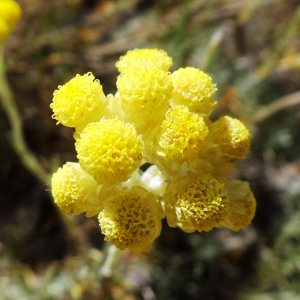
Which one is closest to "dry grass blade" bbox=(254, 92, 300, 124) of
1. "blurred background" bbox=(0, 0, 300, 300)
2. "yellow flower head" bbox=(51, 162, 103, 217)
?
"blurred background" bbox=(0, 0, 300, 300)

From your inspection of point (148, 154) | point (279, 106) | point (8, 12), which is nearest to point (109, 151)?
point (148, 154)

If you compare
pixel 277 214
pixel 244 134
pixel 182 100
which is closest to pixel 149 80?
pixel 182 100

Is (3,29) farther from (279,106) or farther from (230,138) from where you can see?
(279,106)

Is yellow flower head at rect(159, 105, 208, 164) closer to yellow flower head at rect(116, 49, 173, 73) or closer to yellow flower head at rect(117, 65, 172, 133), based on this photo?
yellow flower head at rect(117, 65, 172, 133)

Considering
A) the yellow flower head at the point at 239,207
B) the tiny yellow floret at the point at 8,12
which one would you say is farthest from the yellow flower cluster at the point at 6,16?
the yellow flower head at the point at 239,207

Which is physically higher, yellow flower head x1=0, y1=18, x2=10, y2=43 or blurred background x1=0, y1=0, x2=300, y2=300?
yellow flower head x1=0, y1=18, x2=10, y2=43

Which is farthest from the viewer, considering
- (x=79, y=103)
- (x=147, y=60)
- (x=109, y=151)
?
(x=147, y=60)

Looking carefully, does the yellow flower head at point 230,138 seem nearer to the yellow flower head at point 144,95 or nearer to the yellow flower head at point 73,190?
the yellow flower head at point 144,95

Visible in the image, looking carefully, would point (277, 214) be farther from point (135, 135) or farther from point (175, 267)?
point (135, 135)
